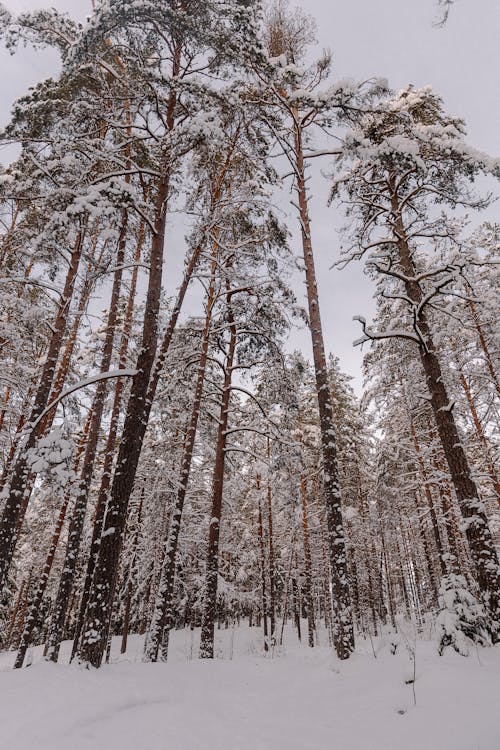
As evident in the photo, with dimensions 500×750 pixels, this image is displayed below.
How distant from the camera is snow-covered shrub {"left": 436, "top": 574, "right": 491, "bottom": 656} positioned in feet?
18.1

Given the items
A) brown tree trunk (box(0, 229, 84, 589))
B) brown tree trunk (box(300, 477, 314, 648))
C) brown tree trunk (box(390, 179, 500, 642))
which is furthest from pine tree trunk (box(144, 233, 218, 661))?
brown tree trunk (box(300, 477, 314, 648))

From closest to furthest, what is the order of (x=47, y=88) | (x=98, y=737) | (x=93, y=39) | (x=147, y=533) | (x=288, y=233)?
(x=98, y=737) → (x=93, y=39) → (x=47, y=88) → (x=288, y=233) → (x=147, y=533)

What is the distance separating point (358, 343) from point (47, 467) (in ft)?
20.7

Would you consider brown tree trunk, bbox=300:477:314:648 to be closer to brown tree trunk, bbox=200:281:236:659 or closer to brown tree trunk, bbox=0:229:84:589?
brown tree trunk, bbox=200:281:236:659

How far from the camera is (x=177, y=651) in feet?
64.2

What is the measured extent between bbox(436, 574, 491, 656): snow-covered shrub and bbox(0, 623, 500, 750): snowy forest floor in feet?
0.62

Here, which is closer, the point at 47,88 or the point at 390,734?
the point at 390,734

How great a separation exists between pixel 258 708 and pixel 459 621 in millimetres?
3142

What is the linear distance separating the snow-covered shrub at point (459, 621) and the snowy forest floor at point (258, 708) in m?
0.19

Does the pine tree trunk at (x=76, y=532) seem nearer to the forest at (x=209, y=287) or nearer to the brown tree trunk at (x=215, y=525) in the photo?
the forest at (x=209, y=287)

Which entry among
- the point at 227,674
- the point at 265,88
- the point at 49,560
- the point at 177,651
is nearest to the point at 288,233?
the point at 265,88

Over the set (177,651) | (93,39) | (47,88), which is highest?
(47,88)

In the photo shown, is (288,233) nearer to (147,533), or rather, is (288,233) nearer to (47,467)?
(47,467)

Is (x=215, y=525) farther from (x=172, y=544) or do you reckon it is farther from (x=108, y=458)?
(x=108, y=458)
